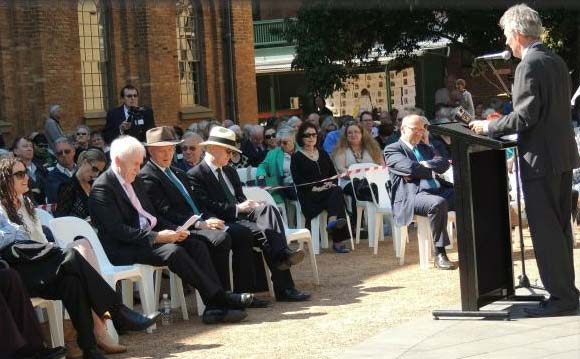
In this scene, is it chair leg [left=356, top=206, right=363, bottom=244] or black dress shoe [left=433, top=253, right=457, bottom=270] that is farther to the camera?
chair leg [left=356, top=206, right=363, bottom=244]

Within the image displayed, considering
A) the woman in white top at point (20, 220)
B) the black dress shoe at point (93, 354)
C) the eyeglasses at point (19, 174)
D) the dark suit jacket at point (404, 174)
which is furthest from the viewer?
the dark suit jacket at point (404, 174)

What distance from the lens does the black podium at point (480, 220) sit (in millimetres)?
8422

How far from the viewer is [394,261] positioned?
1315 cm

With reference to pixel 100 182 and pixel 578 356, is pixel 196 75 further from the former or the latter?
pixel 578 356

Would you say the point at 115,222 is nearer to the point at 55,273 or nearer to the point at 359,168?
the point at 55,273

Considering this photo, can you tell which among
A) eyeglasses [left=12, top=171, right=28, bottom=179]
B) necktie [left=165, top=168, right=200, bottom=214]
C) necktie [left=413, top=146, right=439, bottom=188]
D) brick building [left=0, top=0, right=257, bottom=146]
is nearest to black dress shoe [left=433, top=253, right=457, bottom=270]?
Answer: necktie [left=413, top=146, right=439, bottom=188]

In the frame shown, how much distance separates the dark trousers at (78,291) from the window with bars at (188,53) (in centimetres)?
1836

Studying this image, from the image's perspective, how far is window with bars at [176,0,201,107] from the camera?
26969 mm

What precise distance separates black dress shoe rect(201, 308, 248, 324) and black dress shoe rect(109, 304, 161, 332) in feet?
2.64

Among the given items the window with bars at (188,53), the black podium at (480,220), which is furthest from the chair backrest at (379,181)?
the window with bars at (188,53)

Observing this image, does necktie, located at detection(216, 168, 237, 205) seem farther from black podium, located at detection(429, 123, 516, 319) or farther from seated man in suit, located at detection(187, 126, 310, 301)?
black podium, located at detection(429, 123, 516, 319)

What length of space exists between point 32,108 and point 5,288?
1435 centimetres

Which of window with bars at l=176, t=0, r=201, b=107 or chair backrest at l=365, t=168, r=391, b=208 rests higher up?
window with bars at l=176, t=0, r=201, b=107

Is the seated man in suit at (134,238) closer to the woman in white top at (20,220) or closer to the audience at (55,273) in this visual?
the woman in white top at (20,220)
